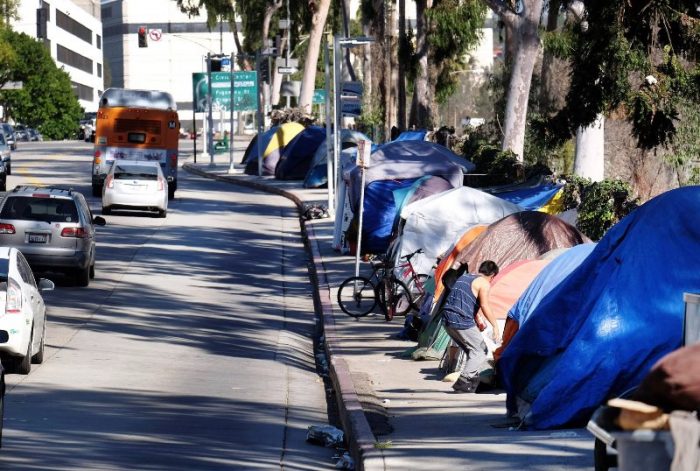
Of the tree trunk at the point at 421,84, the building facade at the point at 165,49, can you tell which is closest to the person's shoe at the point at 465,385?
the tree trunk at the point at 421,84

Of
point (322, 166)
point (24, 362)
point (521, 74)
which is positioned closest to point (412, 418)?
point (24, 362)

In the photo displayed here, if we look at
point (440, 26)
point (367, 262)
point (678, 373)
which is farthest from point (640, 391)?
point (440, 26)

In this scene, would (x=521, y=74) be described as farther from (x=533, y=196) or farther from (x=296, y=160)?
(x=296, y=160)

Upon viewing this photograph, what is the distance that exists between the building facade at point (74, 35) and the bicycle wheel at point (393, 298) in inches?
4373

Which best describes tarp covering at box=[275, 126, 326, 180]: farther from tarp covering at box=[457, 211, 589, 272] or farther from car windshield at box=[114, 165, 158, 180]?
tarp covering at box=[457, 211, 589, 272]

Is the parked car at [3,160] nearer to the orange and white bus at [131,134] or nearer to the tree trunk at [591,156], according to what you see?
the orange and white bus at [131,134]

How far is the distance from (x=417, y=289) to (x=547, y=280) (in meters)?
7.92

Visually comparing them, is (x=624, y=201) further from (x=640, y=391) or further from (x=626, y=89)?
(x=640, y=391)

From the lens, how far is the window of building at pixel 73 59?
6033 inches

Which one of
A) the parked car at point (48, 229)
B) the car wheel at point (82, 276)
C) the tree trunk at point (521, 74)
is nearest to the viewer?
the parked car at point (48, 229)

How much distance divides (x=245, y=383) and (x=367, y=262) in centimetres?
1465

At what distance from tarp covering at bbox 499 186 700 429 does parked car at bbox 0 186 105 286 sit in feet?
46.9

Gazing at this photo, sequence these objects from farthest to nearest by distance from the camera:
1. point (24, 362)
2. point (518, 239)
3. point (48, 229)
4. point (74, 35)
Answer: point (74, 35)
point (48, 229)
point (518, 239)
point (24, 362)

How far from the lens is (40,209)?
26328mm
